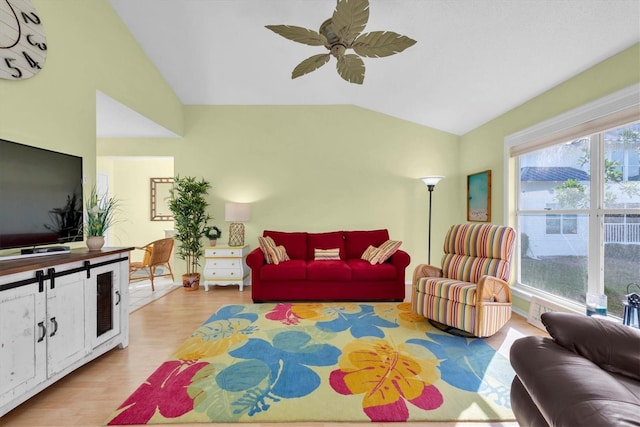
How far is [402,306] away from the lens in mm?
3592

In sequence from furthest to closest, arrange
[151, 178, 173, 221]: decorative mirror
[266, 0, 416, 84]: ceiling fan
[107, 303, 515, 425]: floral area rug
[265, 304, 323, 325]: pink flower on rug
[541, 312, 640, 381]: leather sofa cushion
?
[151, 178, 173, 221]: decorative mirror → [265, 304, 323, 325]: pink flower on rug → [266, 0, 416, 84]: ceiling fan → [107, 303, 515, 425]: floral area rug → [541, 312, 640, 381]: leather sofa cushion

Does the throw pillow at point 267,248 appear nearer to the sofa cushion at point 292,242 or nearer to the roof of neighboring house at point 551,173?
the sofa cushion at point 292,242

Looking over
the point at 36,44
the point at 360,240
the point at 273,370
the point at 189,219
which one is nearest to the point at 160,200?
the point at 189,219

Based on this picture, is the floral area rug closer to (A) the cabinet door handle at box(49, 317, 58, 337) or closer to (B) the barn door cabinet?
(B) the barn door cabinet

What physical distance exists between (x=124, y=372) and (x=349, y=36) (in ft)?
9.88

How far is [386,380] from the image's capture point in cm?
200

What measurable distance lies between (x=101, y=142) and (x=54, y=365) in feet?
13.3

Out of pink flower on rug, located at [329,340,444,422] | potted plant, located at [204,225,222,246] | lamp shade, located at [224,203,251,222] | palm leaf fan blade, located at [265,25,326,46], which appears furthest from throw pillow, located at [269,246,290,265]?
palm leaf fan blade, located at [265,25,326,46]

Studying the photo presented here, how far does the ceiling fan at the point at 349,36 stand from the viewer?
1805mm

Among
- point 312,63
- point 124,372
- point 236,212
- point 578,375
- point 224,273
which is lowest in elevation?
point 124,372

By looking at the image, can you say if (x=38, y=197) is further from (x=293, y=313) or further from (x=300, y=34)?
(x=293, y=313)

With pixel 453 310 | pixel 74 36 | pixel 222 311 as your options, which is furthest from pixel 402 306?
pixel 74 36

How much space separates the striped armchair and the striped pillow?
132 centimetres

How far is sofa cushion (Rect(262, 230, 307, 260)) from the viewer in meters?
4.28
